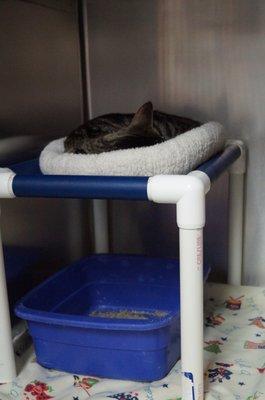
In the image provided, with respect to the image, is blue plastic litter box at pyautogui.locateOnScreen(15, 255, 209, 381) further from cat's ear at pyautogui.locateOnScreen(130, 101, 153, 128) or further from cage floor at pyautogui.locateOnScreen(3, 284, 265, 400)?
cat's ear at pyautogui.locateOnScreen(130, 101, 153, 128)

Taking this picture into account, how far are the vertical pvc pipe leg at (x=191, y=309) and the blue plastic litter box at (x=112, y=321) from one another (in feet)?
0.24

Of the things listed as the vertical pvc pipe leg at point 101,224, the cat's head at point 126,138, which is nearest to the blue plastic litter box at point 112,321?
the vertical pvc pipe leg at point 101,224

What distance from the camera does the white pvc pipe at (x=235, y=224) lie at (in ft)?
4.22

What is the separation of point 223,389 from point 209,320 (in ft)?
0.90

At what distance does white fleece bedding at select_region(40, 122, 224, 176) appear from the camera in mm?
862

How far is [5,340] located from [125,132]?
462 millimetres

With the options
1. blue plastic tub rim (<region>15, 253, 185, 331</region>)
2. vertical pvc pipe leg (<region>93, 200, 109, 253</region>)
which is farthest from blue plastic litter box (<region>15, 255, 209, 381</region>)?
vertical pvc pipe leg (<region>93, 200, 109, 253</region>)

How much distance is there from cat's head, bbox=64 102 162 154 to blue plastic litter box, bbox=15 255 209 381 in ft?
1.03

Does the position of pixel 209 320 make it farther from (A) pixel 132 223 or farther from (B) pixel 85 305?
(A) pixel 132 223

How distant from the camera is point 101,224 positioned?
1413 millimetres

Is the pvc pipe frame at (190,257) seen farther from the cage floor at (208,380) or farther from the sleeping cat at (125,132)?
the sleeping cat at (125,132)

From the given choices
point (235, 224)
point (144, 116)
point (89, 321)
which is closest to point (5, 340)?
point (89, 321)

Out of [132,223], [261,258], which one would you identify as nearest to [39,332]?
[132,223]

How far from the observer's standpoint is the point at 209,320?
1.18 metres
